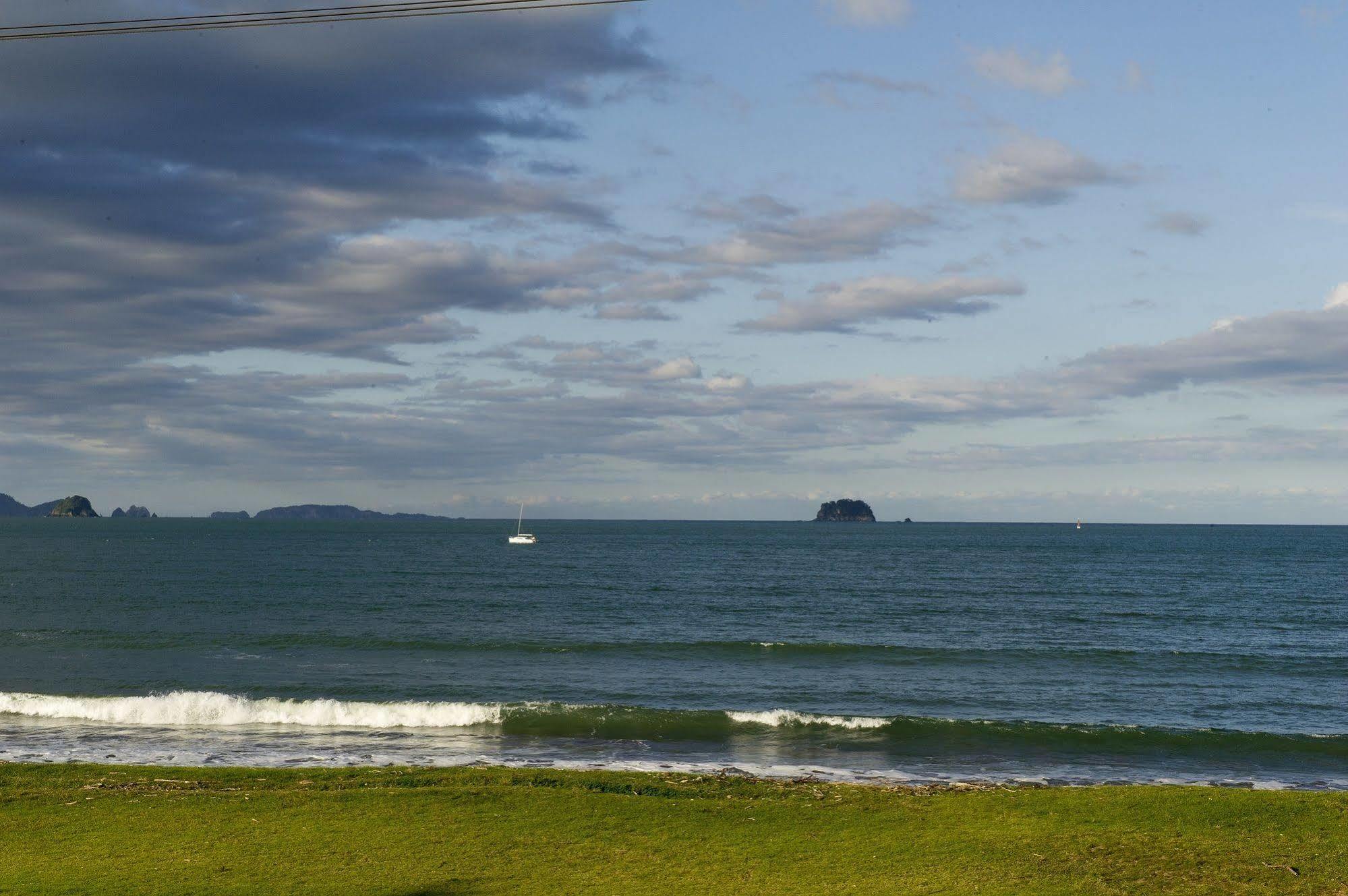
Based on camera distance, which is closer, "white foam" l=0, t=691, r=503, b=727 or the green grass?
the green grass

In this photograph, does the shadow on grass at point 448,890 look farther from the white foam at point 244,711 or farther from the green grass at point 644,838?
the white foam at point 244,711

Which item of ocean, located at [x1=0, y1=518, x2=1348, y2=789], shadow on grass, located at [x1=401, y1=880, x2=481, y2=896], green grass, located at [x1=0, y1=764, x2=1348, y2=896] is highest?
shadow on grass, located at [x1=401, y1=880, x2=481, y2=896]

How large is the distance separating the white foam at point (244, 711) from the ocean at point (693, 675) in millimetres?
84

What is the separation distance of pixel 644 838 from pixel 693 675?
71.1 ft

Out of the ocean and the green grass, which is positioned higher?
the green grass

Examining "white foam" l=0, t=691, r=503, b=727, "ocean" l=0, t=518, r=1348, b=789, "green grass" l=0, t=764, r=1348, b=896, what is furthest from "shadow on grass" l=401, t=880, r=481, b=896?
"white foam" l=0, t=691, r=503, b=727

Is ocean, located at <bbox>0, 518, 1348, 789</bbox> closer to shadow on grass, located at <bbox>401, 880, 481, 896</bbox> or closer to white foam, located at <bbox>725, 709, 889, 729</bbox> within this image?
white foam, located at <bbox>725, 709, 889, 729</bbox>

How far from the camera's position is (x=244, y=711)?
27203 mm

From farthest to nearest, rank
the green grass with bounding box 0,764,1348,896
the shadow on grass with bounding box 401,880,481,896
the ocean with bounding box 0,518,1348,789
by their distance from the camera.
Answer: the ocean with bounding box 0,518,1348,789, the green grass with bounding box 0,764,1348,896, the shadow on grass with bounding box 401,880,481,896

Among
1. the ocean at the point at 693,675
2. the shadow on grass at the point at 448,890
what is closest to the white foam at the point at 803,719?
the ocean at the point at 693,675

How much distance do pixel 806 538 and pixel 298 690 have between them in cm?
16535

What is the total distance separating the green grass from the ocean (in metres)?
4.40

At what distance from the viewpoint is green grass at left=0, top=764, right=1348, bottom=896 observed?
11102 mm

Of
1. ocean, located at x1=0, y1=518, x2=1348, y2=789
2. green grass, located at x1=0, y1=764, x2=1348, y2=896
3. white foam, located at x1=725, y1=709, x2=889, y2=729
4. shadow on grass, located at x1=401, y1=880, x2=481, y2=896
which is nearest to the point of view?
shadow on grass, located at x1=401, y1=880, x2=481, y2=896
